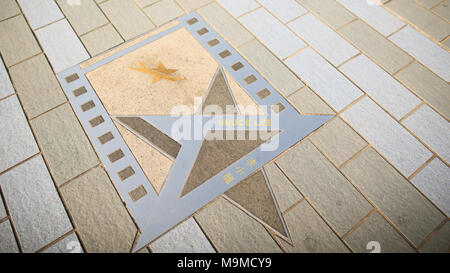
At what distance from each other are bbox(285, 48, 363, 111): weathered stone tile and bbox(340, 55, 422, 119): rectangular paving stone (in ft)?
0.38

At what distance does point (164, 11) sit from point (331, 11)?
6.66 feet

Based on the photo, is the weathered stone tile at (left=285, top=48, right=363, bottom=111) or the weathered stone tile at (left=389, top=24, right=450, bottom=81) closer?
the weathered stone tile at (left=285, top=48, right=363, bottom=111)

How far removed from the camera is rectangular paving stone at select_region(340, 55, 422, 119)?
244 centimetres

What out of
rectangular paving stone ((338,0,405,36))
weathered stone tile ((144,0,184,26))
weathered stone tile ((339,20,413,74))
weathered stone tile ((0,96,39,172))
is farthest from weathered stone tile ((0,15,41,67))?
rectangular paving stone ((338,0,405,36))

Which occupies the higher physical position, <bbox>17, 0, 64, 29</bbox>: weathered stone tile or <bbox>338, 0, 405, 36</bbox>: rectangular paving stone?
<bbox>17, 0, 64, 29</bbox>: weathered stone tile

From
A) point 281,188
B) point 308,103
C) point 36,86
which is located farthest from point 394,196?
point 36,86

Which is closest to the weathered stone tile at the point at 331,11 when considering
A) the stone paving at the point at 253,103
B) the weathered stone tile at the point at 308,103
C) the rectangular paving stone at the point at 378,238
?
the stone paving at the point at 253,103

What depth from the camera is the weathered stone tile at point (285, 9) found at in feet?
9.89

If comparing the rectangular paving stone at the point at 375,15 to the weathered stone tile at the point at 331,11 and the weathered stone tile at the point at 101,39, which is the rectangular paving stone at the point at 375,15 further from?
the weathered stone tile at the point at 101,39

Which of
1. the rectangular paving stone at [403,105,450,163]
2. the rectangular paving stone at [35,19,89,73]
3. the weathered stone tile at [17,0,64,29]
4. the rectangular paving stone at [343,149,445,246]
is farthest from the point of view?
the weathered stone tile at [17,0,64,29]

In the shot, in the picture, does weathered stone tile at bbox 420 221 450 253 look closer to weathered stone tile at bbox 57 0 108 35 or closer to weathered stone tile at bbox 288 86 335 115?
weathered stone tile at bbox 288 86 335 115

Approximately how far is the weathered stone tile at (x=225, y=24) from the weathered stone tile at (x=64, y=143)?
1794mm
